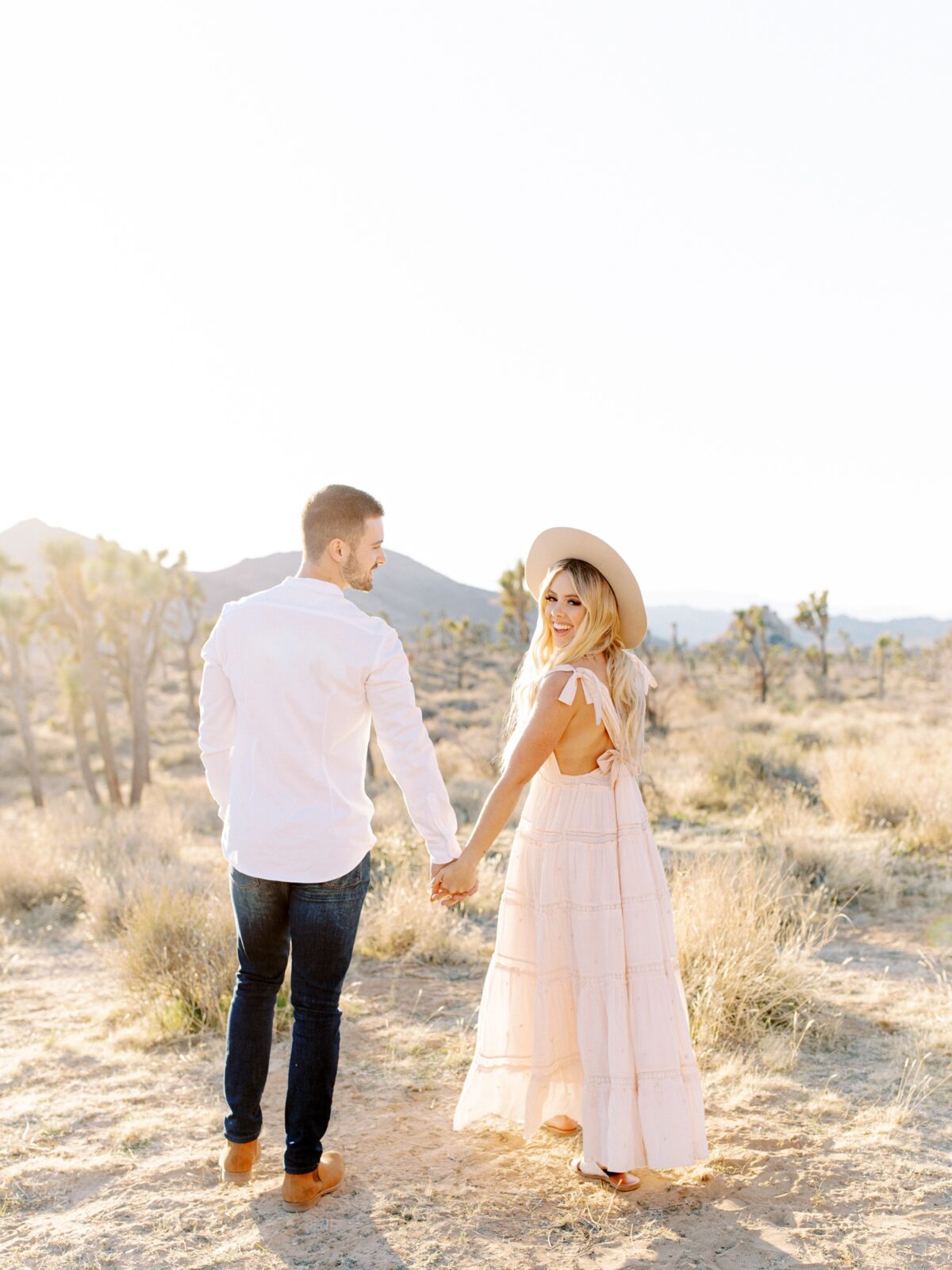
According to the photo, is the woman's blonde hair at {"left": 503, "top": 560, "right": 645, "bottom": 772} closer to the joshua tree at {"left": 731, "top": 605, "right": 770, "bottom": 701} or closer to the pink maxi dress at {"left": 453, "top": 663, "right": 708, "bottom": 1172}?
the pink maxi dress at {"left": 453, "top": 663, "right": 708, "bottom": 1172}

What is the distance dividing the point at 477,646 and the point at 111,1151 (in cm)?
5467

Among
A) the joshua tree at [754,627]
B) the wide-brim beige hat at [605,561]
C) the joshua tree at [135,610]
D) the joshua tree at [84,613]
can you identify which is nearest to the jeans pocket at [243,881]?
the wide-brim beige hat at [605,561]

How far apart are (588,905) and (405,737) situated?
2.62 ft

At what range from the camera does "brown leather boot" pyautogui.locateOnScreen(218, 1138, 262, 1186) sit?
308 cm

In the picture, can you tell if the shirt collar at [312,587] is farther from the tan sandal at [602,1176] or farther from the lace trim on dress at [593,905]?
the tan sandal at [602,1176]

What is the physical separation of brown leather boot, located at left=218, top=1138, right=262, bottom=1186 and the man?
8.0 inches

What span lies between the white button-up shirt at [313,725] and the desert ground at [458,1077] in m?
1.14

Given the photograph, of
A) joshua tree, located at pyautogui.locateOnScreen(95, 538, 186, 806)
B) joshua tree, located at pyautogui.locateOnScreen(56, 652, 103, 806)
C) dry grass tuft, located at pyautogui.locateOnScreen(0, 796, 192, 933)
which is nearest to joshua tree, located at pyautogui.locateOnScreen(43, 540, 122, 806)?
joshua tree, located at pyautogui.locateOnScreen(95, 538, 186, 806)

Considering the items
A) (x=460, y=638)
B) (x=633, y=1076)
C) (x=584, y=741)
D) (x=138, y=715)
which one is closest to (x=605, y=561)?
(x=584, y=741)

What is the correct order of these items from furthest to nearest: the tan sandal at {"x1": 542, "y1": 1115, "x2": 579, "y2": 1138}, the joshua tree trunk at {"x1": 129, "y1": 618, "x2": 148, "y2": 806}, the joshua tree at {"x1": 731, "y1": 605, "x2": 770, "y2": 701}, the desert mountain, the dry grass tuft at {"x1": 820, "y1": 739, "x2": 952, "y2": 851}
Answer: the desert mountain < the joshua tree at {"x1": 731, "y1": 605, "x2": 770, "y2": 701} < the joshua tree trunk at {"x1": 129, "y1": 618, "x2": 148, "y2": 806} < the dry grass tuft at {"x1": 820, "y1": 739, "x2": 952, "y2": 851} < the tan sandal at {"x1": 542, "y1": 1115, "x2": 579, "y2": 1138}

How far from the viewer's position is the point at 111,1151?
3.55 m

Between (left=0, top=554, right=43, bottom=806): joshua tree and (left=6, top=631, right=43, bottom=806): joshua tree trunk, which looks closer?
(left=6, top=631, right=43, bottom=806): joshua tree trunk

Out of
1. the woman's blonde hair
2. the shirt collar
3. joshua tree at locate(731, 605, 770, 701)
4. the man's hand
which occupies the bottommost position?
the man's hand

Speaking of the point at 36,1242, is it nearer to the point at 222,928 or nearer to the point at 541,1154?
the point at 541,1154
